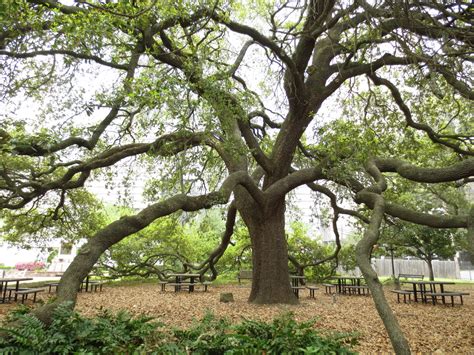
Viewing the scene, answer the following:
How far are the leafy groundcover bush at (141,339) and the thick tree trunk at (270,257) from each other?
508 cm

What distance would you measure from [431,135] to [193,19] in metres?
6.28

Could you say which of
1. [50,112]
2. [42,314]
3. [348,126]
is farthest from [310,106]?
[42,314]

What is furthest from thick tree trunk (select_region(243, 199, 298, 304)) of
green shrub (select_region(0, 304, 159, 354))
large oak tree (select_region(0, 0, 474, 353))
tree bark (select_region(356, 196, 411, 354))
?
green shrub (select_region(0, 304, 159, 354))

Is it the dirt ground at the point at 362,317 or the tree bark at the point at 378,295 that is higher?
the tree bark at the point at 378,295

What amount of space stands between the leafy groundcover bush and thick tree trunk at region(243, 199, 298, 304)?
508 cm

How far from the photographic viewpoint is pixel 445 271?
27406mm

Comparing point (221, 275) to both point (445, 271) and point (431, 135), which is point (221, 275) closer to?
point (431, 135)

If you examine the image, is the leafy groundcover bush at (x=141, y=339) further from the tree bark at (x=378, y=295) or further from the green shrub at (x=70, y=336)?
the tree bark at (x=378, y=295)

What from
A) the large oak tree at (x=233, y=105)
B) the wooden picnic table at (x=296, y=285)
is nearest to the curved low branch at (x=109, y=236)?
the large oak tree at (x=233, y=105)

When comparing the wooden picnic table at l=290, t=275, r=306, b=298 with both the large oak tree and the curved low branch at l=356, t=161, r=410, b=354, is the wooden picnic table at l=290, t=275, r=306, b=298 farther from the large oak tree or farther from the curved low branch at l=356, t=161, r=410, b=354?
the curved low branch at l=356, t=161, r=410, b=354

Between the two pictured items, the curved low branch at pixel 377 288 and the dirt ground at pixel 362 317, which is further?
the dirt ground at pixel 362 317

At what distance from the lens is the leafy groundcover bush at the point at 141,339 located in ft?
11.3

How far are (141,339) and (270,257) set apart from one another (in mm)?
5748

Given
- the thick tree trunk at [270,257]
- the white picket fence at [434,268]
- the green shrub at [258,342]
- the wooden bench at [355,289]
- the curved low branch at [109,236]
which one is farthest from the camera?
the white picket fence at [434,268]
